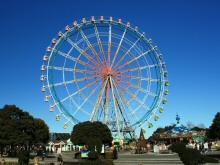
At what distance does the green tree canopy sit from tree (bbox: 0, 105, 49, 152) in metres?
9.16

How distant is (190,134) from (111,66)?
20975 millimetres

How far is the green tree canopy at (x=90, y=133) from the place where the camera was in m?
43.8

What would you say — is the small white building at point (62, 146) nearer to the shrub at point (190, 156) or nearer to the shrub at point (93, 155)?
the shrub at point (93, 155)

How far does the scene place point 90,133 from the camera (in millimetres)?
43781

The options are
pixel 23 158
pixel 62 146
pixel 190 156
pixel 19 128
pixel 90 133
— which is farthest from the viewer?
pixel 62 146

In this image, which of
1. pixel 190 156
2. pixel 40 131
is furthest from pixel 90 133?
pixel 190 156

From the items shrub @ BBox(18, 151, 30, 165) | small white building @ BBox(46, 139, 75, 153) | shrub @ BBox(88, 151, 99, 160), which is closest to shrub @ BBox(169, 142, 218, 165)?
shrub @ BBox(88, 151, 99, 160)

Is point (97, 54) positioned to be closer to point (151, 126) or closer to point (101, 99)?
point (101, 99)

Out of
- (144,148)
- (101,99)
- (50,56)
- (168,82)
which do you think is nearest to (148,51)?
(168,82)

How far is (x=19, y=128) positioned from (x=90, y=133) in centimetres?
1288

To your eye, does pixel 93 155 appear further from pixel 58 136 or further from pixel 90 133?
pixel 58 136

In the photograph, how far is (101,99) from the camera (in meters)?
49.7

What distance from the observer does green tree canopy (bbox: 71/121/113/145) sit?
4384 cm

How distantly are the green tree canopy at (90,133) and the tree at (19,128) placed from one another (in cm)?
916
